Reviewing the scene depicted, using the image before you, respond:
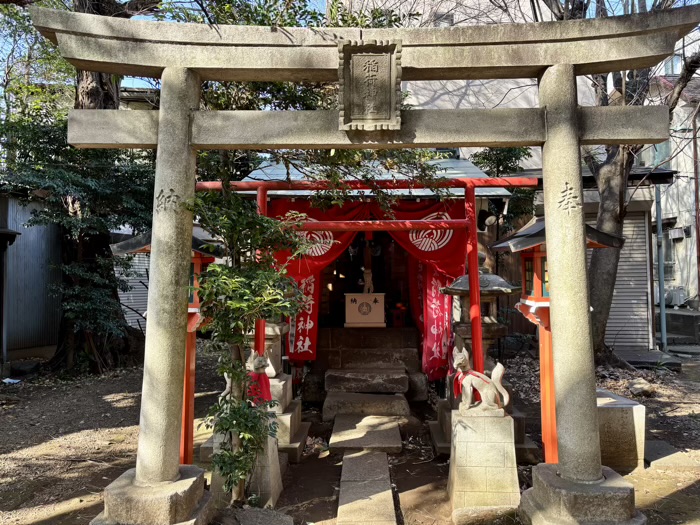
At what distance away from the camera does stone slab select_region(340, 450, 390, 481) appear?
19.9 feet

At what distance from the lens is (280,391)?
7281 mm

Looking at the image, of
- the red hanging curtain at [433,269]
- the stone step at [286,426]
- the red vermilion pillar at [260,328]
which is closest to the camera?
the red vermilion pillar at [260,328]

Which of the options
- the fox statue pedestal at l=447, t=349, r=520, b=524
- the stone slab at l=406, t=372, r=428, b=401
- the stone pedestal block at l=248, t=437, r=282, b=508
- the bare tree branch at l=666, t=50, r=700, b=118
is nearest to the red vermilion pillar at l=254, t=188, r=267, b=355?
the stone pedestal block at l=248, t=437, r=282, b=508

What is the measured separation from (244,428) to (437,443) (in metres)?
3.93

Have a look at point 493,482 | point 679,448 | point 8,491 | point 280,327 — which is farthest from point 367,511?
point 679,448

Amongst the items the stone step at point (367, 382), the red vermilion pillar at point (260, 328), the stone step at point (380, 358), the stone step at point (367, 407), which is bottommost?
the stone step at point (367, 407)

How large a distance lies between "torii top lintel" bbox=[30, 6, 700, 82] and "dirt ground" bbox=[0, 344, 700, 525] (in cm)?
408

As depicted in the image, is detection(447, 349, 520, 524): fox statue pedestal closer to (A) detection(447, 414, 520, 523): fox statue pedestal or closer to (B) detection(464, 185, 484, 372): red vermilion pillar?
(A) detection(447, 414, 520, 523): fox statue pedestal

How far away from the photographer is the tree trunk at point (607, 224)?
33.1 feet

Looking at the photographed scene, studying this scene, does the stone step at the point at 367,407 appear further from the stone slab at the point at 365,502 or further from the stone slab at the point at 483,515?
the stone slab at the point at 483,515

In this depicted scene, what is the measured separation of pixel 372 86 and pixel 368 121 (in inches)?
12.0

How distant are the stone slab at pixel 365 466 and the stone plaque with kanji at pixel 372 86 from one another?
4.33 m

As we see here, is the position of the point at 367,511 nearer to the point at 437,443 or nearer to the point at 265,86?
the point at 437,443

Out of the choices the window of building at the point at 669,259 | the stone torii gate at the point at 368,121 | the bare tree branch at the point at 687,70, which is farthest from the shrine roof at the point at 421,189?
the window of building at the point at 669,259
